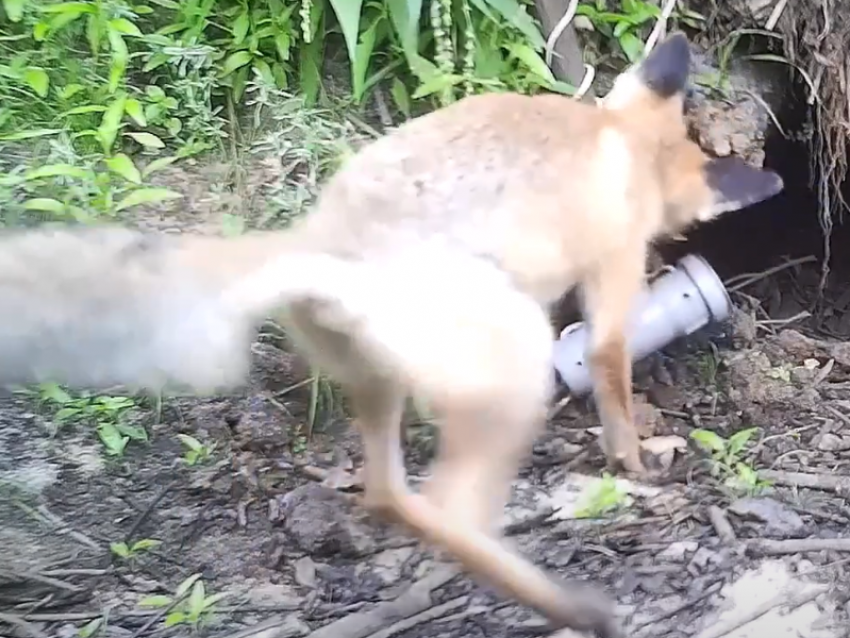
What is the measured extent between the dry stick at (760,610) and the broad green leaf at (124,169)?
162 centimetres

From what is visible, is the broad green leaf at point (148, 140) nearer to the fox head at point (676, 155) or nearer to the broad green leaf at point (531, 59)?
the broad green leaf at point (531, 59)

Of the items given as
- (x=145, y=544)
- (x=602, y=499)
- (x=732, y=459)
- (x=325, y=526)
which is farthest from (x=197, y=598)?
(x=732, y=459)

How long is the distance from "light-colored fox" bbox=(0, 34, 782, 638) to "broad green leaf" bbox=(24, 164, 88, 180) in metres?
0.65

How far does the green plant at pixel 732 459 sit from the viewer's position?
236 centimetres

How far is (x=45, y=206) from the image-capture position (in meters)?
2.27

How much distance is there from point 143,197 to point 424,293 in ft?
2.86

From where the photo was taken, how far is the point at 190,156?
2635 millimetres

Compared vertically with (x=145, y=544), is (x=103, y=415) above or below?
above

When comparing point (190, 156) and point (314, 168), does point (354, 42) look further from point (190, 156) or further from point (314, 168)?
point (190, 156)

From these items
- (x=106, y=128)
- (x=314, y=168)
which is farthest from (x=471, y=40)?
(x=106, y=128)

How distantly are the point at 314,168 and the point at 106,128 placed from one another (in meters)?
0.52

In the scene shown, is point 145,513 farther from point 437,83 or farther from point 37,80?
point 437,83

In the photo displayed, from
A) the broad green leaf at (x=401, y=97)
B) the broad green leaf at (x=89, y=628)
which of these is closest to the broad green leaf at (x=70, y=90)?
the broad green leaf at (x=401, y=97)

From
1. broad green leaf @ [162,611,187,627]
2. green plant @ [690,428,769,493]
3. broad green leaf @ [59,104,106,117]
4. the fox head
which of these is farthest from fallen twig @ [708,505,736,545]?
broad green leaf @ [59,104,106,117]
